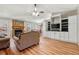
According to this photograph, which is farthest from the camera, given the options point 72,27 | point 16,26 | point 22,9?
point 72,27

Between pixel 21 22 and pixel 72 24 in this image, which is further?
pixel 72 24

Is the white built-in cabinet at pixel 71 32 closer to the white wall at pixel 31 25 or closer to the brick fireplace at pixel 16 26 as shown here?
the white wall at pixel 31 25

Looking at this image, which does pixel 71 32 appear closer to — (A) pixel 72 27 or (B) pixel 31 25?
(A) pixel 72 27

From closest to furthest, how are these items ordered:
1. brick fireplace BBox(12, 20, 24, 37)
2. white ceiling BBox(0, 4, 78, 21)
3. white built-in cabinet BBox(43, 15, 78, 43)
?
1. white ceiling BBox(0, 4, 78, 21)
2. brick fireplace BBox(12, 20, 24, 37)
3. white built-in cabinet BBox(43, 15, 78, 43)

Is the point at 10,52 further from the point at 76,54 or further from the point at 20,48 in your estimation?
the point at 76,54

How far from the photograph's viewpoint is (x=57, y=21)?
5664 mm

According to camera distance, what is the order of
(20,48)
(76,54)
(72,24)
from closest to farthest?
1. (76,54)
2. (20,48)
3. (72,24)

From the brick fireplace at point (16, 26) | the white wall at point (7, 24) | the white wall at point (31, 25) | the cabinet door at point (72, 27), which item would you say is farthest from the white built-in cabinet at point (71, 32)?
the white wall at point (7, 24)

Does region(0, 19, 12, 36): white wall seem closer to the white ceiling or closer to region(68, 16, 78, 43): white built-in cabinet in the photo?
the white ceiling

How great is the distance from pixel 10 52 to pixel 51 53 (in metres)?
1.14

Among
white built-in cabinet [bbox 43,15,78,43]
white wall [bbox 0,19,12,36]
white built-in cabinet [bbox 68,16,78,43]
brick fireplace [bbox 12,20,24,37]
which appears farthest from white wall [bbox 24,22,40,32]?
white built-in cabinet [bbox 68,16,78,43]

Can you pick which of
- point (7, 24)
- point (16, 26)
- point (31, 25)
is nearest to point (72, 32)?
point (31, 25)
